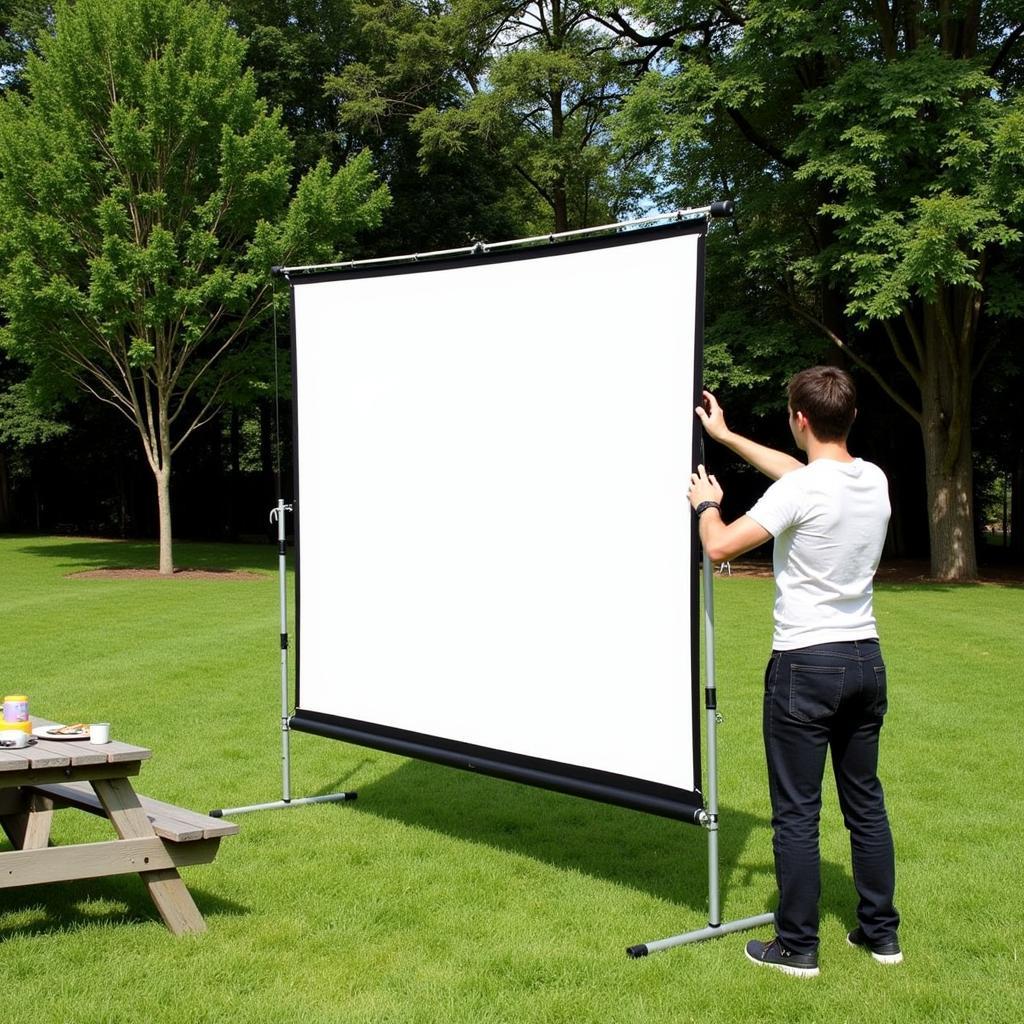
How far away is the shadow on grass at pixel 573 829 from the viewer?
5.57 metres

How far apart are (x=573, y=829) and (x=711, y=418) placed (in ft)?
9.65

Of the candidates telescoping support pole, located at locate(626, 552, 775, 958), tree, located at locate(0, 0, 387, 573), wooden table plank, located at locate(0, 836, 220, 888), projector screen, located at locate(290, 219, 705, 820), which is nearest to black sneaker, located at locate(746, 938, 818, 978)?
telescoping support pole, located at locate(626, 552, 775, 958)

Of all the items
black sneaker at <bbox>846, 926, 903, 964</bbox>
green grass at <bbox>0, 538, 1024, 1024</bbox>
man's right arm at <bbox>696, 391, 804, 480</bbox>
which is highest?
man's right arm at <bbox>696, 391, 804, 480</bbox>

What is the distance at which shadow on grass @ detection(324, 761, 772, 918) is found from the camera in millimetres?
A: 5574

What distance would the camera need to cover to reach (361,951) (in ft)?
15.0

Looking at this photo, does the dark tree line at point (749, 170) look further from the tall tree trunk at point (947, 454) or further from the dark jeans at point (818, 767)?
the dark jeans at point (818, 767)

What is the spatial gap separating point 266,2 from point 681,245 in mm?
31200

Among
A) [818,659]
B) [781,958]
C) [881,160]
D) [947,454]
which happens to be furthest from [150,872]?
[947,454]

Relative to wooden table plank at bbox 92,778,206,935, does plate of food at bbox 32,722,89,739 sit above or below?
above

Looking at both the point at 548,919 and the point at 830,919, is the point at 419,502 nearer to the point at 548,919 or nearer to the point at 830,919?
the point at 548,919

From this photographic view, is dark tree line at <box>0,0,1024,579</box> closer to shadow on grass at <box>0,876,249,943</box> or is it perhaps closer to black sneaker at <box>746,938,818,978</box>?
black sneaker at <box>746,938,818,978</box>

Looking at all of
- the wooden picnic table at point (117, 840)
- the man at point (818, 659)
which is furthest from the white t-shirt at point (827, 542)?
the wooden picnic table at point (117, 840)

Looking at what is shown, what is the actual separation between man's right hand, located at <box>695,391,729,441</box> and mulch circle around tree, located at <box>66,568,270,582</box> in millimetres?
19733

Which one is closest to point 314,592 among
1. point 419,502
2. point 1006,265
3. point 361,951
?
point 419,502
